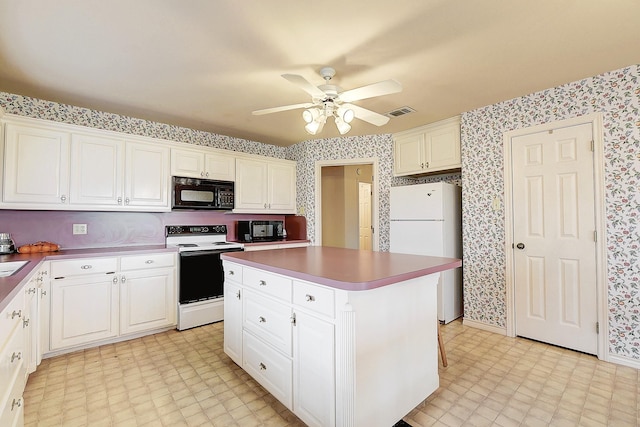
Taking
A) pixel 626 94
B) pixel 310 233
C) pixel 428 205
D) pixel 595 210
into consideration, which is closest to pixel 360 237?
pixel 310 233

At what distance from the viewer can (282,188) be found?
456 cm

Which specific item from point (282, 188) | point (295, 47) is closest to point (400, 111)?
point (295, 47)

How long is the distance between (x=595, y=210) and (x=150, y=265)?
4233 millimetres

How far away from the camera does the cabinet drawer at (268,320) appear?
1.78 m

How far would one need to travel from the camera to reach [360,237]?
6.39m

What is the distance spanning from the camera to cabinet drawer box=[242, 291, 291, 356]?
1.78 m

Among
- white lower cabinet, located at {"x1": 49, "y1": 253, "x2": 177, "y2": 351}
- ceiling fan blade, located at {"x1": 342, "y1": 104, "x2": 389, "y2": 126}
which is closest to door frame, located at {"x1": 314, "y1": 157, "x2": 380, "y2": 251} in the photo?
ceiling fan blade, located at {"x1": 342, "y1": 104, "x2": 389, "y2": 126}

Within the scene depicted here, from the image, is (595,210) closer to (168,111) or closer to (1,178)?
(168,111)

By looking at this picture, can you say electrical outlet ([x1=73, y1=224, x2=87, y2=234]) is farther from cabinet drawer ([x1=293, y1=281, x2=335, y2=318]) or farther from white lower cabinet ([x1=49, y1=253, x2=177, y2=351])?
cabinet drawer ([x1=293, y1=281, x2=335, y2=318])

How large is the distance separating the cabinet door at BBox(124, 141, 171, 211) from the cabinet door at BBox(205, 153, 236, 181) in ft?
1.60

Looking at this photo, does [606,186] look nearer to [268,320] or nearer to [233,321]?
[268,320]

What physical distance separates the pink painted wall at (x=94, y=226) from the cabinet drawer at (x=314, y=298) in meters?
2.66

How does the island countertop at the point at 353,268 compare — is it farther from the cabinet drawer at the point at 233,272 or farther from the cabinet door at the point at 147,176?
the cabinet door at the point at 147,176

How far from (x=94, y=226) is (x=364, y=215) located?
475cm
